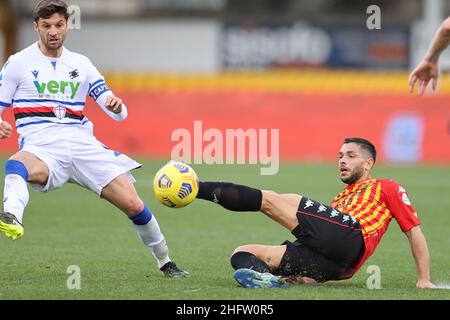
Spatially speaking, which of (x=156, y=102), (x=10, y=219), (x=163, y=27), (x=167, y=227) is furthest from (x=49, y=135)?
(x=163, y=27)

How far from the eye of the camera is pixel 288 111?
25.2 metres

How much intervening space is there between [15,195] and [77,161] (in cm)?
68

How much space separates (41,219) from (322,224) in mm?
6422

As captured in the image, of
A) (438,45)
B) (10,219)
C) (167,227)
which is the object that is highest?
(438,45)

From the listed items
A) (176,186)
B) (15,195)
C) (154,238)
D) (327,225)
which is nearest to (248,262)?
(327,225)

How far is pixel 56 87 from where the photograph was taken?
25.1 ft

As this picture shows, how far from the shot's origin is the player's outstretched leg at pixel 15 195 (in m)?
6.73

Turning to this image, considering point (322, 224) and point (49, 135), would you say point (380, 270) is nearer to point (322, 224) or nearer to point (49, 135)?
point (322, 224)

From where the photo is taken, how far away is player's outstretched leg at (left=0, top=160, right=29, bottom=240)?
6.73 m

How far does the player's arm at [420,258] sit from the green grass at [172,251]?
0.12m

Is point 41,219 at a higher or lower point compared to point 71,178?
lower
